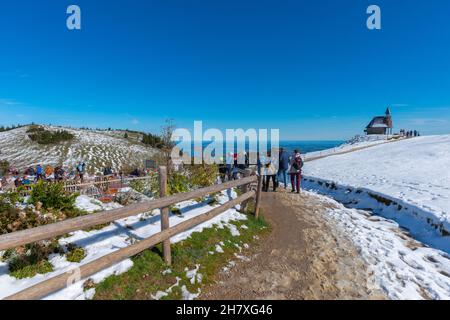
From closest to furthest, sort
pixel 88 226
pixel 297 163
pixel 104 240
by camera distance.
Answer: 1. pixel 88 226
2. pixel 104 240
3. pixel 297 163

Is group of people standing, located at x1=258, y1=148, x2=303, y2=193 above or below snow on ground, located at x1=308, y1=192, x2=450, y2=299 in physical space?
above

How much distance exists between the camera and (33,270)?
3768 mm

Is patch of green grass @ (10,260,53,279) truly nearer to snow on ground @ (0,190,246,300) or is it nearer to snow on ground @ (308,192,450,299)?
snow on ground @ (0,190,246,300)

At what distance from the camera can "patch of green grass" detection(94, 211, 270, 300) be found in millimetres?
3779

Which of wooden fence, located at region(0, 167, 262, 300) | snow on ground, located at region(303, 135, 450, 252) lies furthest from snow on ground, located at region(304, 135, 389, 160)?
wooden fence, located at region(0, 167, 262, 300)

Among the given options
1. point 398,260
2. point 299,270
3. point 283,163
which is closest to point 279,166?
point 283,163

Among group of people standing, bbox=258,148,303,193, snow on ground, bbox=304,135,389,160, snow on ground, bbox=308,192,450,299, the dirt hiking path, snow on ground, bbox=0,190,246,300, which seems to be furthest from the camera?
snow on ground, bbox=304,135,389,160

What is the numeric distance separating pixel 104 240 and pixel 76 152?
43291 millimetres

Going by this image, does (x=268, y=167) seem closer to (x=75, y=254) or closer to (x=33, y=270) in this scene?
(x=75, y=254)

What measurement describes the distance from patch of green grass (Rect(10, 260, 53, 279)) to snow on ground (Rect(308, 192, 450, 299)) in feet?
18.2

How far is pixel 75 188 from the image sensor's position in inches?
527

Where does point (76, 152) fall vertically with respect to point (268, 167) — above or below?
above
